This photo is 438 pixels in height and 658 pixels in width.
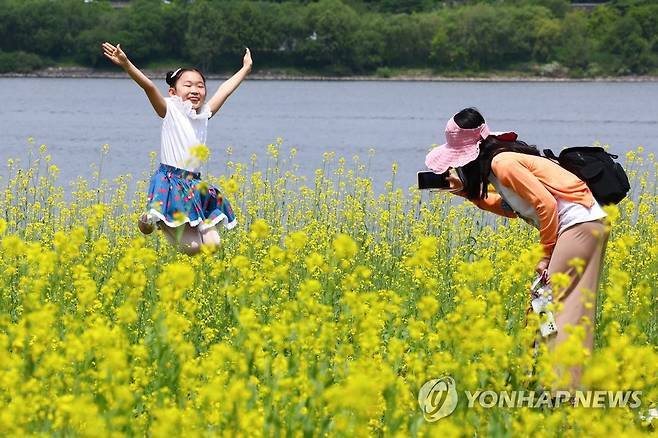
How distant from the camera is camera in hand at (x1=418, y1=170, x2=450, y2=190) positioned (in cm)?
635

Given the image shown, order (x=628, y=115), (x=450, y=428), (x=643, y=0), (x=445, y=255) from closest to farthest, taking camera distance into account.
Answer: (x=450, y=428)
(x=445, y=255)
(x=628, y=115)
(x=643, y=0)

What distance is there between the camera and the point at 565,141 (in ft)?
118

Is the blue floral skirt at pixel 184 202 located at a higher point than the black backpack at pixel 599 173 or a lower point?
lower

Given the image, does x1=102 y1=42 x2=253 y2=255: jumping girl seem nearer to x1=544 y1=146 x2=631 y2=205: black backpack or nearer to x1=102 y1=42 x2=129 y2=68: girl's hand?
x1=102 y1=42 x2=129 y2=68: girl's hand

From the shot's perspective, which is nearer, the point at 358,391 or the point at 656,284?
the point at 358,391

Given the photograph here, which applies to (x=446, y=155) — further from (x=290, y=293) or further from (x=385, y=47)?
(x=385, y=47)

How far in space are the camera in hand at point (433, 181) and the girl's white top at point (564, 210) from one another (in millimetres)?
307

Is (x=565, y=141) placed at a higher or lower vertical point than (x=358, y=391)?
lower

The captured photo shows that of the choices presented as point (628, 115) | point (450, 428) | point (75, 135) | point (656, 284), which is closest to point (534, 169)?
point (450, 428)

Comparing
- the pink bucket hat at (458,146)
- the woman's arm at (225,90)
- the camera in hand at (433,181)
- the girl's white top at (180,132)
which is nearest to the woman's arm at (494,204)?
the camera in hand at (433,181)

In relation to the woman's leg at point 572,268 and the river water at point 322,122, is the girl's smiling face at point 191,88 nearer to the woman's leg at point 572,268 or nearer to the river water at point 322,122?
the woman's leg at point 572,268

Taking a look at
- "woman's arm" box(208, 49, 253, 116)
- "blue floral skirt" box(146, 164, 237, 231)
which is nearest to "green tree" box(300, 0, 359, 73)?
"woman's arm" box(208, 49, 253, 116)

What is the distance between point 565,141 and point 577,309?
100 feet

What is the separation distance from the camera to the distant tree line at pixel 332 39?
98.3 meters
